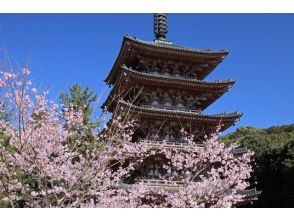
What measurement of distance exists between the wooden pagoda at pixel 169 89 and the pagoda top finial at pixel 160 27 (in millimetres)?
493

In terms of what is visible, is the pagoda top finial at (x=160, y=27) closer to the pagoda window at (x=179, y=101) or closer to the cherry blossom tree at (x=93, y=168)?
the pagoda window at (x=179, y=101)

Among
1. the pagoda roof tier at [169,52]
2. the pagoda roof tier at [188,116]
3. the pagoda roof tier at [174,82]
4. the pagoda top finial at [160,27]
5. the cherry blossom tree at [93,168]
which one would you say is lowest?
the cherry blossom tree at [93,168]

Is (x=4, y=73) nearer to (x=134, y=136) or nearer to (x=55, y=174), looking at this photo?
(x=55, y=174)

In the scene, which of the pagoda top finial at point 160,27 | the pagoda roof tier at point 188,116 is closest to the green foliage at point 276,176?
the pagoda top finial at point 160,27

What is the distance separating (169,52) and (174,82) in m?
1.42

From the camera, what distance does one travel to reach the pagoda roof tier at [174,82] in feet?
51.4

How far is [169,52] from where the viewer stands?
16656 millimetres

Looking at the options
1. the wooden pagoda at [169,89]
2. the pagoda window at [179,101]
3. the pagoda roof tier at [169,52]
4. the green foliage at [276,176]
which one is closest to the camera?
the wooden pagoda at [169,89]

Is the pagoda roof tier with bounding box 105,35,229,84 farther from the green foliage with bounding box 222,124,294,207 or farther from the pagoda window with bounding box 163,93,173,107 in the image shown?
the green foliage with bounding box 222,124,294,207

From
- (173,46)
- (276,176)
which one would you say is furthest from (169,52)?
(276,176)

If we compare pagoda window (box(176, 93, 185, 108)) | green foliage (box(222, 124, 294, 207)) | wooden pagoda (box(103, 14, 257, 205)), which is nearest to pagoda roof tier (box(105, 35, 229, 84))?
wooden pagoda (box(103, 14, 257, 205))

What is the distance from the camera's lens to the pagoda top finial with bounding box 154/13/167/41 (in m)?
18.6

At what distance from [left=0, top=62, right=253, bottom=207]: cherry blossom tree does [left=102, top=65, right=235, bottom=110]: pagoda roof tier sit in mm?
Result: 2193
